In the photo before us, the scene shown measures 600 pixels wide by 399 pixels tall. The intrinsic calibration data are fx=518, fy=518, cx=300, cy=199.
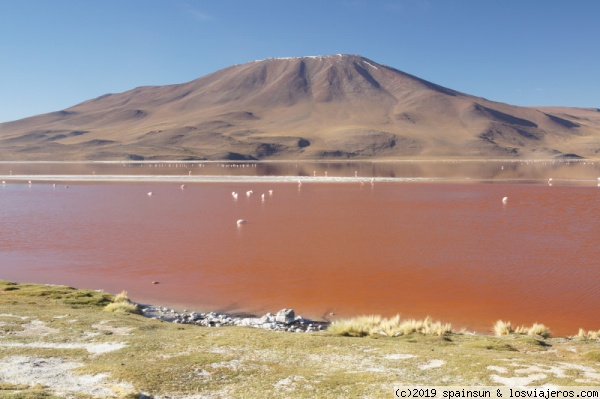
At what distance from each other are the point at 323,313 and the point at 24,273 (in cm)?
1125

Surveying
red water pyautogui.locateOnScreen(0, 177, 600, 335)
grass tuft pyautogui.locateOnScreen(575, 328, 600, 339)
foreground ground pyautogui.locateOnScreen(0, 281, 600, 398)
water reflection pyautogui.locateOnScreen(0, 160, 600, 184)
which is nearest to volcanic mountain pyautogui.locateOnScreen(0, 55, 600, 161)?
water reflection pyautogui.locateOnScreen(0, 160, 600, 184)

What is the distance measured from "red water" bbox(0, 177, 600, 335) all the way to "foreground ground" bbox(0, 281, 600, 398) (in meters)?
3.54

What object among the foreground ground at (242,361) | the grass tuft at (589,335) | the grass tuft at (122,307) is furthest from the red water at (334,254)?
the foreground ground at (242,361)

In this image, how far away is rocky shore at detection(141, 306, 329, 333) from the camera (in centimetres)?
1211

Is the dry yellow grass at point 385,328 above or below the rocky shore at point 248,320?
above

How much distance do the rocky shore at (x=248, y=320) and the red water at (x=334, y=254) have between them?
969 mm

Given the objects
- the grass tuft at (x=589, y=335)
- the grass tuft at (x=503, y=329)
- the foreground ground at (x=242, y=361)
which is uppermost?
the foreground ground at (x=242, y=361)

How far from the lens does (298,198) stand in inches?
1586

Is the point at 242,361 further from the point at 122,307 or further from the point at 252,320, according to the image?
the point at 122,307

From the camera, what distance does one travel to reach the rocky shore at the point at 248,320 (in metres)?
12.1

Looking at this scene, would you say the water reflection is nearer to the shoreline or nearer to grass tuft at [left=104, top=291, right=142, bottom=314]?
the shoreline

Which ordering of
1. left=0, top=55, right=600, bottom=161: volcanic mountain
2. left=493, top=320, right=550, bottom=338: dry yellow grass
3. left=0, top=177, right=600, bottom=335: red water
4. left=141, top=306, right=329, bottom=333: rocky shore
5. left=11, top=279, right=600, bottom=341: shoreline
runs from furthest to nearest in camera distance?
left=0, top=55, right=600, bottom=161: volcanic mountain < left=0, top=177, right=600, bottom=335: red water < left=141, top=306, right=329, bottom=333: rocky shore < left=11, top=279, right=600, bottom=341: shoreline < left=493, top=320, right=550, bottom=338: dry yellow grass

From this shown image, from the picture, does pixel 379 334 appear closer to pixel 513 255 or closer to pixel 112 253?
pixel 513 255

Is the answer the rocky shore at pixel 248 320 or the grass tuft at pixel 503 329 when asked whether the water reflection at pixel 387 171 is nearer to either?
the grass tuft at pixel 503 329
